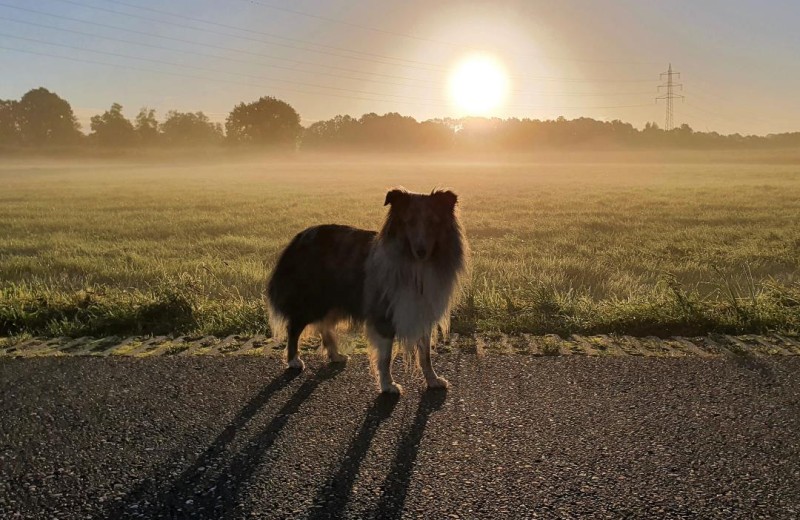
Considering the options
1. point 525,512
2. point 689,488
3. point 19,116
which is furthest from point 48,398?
point 19,116

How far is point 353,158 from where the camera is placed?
92.6 meters

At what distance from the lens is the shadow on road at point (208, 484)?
3.08 m

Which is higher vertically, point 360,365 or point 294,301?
point 294,301

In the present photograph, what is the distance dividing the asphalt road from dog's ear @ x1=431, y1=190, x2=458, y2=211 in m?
1.37

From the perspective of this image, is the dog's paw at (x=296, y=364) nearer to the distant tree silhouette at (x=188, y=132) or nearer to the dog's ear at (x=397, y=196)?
the dog's ear at (x=397, y=196)

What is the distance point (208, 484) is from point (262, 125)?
350ft

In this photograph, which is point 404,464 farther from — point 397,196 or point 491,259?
point 491,259

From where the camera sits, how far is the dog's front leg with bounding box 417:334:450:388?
4.80 metres

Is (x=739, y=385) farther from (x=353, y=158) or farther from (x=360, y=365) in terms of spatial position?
(x=353, y=158)

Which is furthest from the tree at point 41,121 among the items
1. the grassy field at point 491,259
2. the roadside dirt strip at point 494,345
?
the roadside dirt strip at point 494,345

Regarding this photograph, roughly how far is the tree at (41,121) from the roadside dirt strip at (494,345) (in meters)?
108

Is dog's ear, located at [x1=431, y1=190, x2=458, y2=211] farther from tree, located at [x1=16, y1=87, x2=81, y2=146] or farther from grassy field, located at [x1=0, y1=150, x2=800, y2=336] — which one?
tree, located at [x1=16, y1=87, x2=81, y2=146]

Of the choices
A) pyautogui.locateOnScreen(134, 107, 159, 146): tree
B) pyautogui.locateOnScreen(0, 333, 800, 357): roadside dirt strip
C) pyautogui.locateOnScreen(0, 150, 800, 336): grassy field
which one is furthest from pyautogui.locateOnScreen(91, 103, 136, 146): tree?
pyautogui.locateOnScreen(0, 333, 800, 357): roadside dirt strip

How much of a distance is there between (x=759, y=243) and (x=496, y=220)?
7.72m
